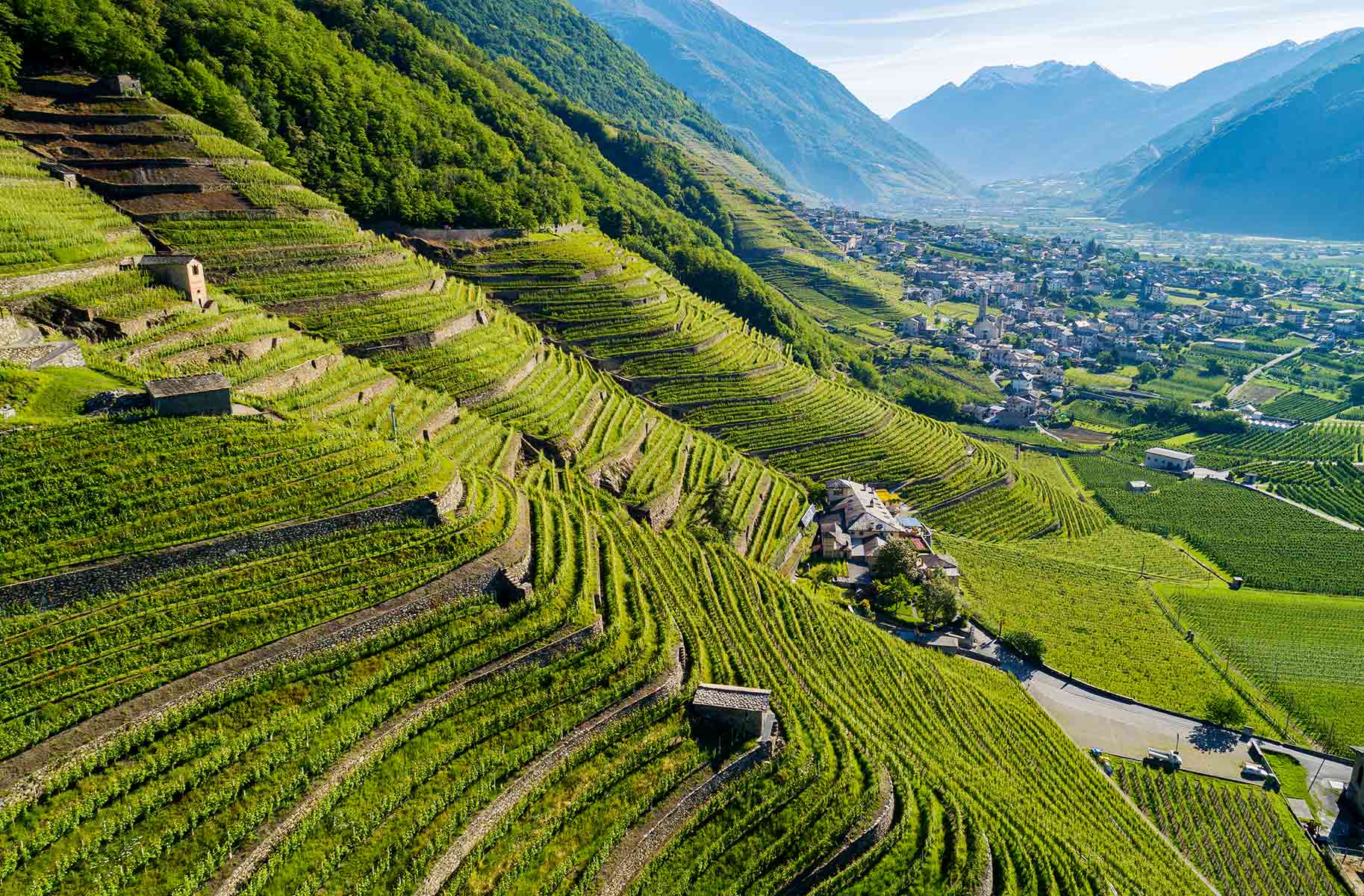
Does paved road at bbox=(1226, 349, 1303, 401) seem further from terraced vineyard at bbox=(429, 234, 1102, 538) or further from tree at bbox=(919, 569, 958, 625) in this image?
tree at bbox=(919, 569, 958, 625)

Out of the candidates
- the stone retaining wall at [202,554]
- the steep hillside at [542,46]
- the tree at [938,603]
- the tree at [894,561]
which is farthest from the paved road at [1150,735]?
the steep hillside at [542,46]

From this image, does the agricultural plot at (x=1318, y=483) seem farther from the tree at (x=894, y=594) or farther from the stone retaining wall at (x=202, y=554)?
the stone retaining wall at (x=202, y=554)

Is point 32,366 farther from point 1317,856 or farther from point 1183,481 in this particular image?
point 1183,481

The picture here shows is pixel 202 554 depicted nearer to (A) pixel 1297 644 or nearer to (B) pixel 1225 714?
(B) pixel 1225 714

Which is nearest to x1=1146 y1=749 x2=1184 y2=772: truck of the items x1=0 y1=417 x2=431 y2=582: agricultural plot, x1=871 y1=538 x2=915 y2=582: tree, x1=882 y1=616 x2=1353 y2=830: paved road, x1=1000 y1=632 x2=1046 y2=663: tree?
x1=882 y1=616 x2=1353 y2=830: paved road

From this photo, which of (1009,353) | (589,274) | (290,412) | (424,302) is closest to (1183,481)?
(1009,353)

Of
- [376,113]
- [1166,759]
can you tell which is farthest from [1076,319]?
→ [1166,759]
